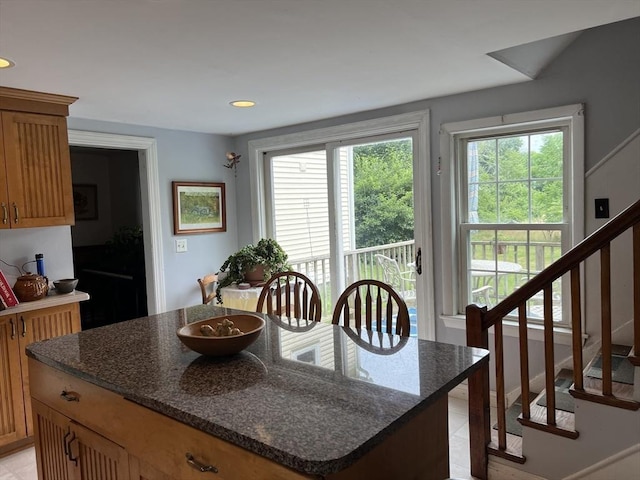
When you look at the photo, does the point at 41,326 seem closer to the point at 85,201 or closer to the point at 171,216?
the point at 171,216

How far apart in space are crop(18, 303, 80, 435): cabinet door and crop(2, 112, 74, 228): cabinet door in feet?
1.83

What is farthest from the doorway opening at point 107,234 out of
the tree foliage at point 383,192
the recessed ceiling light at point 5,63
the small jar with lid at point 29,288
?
the recessed ceiling light at point 5,63

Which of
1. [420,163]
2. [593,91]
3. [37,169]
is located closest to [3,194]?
[37,169]

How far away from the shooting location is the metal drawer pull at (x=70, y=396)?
5.30 ft

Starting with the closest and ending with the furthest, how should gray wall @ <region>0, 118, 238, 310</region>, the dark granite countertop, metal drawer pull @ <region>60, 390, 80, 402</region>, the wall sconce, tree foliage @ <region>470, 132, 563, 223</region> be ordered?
the dark granite countertop, metal drawer pull @ <region>60, 390, 80, 402</region>, tree foliage @ <region>470, 132, 563, 223</region>, gray wall @ <region>0, 118, 238, 310</region>, the wall sconce

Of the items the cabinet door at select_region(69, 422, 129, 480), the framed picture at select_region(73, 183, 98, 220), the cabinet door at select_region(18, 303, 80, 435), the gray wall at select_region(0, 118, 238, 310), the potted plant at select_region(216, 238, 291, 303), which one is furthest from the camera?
the framed picture at select_region(73, 183, 98, 220)

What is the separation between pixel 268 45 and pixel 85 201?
4875mm

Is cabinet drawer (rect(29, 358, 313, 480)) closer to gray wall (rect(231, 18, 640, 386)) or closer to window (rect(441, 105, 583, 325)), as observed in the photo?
gray wall (rect(231, 18, 640, 386))

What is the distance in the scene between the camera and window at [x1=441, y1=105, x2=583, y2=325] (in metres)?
3.00

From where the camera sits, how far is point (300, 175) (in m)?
4.59

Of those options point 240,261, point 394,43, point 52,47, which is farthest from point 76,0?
point 240,261

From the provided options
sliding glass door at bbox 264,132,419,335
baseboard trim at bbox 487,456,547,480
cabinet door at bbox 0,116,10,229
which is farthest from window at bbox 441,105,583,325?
cabinet door at bbox 0,116,10,229

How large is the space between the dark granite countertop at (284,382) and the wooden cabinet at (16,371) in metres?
1.21

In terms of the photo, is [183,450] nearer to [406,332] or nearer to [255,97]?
[406,332]
